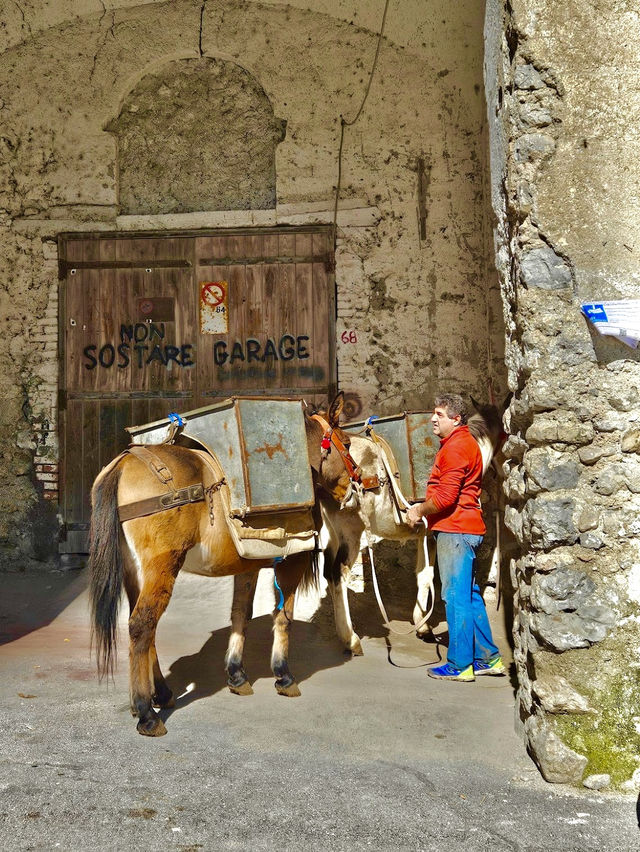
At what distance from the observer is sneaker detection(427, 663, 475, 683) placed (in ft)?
15.8

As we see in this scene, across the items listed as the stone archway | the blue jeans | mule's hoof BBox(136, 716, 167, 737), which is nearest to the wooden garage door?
the stone archway

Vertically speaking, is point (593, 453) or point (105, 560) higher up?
point (593, 453)

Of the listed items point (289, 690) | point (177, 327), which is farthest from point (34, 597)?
point (289, 690)

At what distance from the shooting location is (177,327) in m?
8.07

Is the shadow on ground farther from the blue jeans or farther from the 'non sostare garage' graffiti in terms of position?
the blue jeans

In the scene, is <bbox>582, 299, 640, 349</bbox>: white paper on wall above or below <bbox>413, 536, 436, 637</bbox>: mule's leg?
above

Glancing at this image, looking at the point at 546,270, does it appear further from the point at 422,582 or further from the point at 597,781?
the point at 422,582

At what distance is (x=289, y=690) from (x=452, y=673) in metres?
1.01

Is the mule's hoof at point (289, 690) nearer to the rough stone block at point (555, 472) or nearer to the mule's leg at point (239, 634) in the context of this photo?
the mule's leg at point (239, 634)

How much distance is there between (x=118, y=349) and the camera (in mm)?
8070

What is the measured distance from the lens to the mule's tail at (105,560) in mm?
4013

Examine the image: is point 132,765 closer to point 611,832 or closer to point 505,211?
point 611,832

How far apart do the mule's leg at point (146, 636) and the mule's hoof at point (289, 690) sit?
827 millimetres

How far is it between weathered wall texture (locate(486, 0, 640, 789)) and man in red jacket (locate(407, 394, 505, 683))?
1.18 meters
